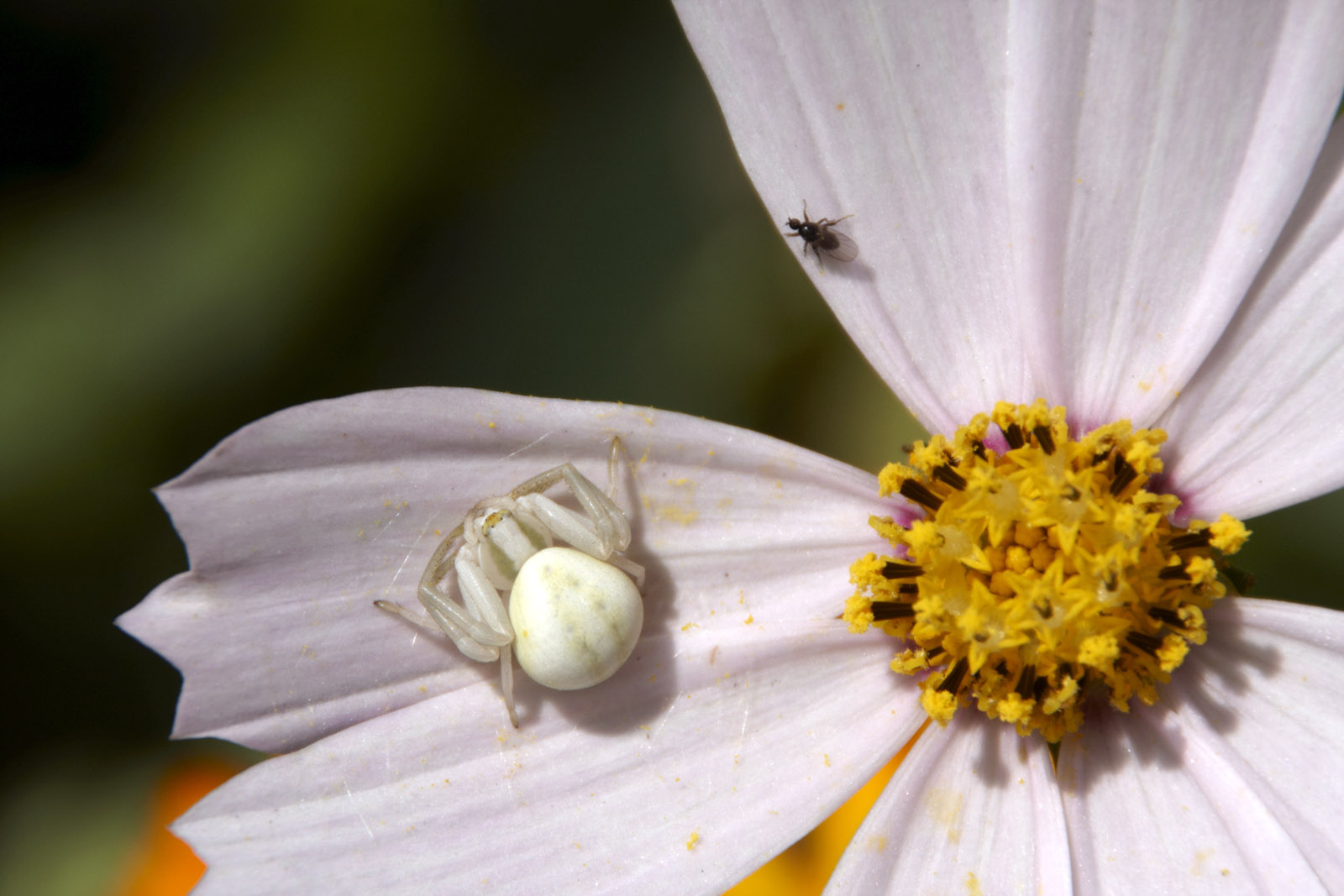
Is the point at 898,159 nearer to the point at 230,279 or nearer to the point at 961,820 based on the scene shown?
the point at 961,820

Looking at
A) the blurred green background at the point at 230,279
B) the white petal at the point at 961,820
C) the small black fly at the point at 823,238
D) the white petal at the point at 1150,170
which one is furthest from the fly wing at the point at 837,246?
the white petal at the point at 961,820

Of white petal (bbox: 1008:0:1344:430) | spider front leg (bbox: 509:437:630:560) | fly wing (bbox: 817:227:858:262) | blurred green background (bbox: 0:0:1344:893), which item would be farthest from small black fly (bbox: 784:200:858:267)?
blurred green background (bbox: 0:0:1344:893)

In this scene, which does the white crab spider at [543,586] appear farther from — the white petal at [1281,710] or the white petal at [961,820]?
the white petal at [1281,710]

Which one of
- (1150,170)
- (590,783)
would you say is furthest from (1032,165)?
(590,783)

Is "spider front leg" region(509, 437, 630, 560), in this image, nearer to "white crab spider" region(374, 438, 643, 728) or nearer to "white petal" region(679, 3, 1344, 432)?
"white crab spider" region(374, 438, 643, 728)

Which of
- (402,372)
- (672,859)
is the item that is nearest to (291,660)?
(672,859)

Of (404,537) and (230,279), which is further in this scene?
(230,279)

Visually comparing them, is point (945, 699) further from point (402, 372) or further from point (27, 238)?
point (27, 238)
